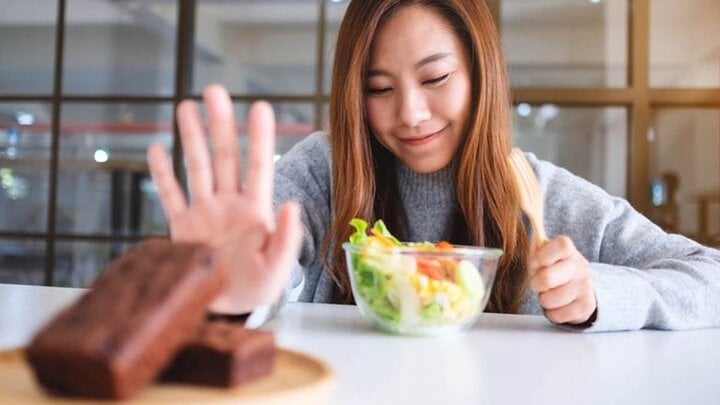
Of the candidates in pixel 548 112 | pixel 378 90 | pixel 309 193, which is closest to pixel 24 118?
pixel 548 112

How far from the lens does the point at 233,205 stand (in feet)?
2.18

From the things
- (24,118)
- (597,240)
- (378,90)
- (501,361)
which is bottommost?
(501,361)

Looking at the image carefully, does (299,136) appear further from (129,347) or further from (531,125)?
(129,347)

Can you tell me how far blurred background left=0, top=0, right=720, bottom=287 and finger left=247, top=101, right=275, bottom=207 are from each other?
273 centimetres

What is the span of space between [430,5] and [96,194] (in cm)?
312

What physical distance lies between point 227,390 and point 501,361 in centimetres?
34

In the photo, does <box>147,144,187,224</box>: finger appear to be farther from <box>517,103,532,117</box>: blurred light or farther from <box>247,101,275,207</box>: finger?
<box>517,103,532,117</box>: blurred light

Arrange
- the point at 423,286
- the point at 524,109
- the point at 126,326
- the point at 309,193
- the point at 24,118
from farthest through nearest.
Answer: the point at 24,118 < the point at 524,109 < the point at 309,193 < the point at 423,286 < the point at 126,326

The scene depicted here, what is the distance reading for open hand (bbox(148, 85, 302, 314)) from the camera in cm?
64

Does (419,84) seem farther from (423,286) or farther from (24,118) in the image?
(24,118)

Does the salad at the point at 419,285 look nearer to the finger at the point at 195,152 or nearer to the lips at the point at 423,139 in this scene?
the finger at the point at 195,152

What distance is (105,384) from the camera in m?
0.41

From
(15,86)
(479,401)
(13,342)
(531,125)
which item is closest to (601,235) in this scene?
(479,401)

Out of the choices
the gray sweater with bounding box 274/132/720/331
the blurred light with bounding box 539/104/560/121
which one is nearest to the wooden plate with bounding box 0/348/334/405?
the gray sweater with bounding box 274/132/720/331
